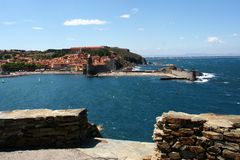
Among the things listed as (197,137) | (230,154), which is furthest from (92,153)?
(230,154)

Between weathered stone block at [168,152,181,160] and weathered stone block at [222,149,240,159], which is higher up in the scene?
weathered stone block at [222,149,240,159]

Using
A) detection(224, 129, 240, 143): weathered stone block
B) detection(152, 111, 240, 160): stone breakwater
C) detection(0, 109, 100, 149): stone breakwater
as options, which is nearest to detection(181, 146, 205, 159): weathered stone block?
detection(152, 111, 240, 160): stone breakwater

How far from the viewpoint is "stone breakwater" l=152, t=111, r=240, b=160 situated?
23.2 ft

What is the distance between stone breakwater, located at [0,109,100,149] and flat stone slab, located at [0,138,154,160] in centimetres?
35

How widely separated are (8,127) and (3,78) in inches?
6224

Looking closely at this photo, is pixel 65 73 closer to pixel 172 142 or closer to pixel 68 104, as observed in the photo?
pixel 68 104

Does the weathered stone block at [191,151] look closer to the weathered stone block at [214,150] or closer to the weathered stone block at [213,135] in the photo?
the weathered stone block at [214,150]

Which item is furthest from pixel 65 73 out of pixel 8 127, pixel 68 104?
pixel 8 127

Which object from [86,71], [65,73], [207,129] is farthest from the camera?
[65,73]

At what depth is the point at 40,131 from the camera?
959 cm

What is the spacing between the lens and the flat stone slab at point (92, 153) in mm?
8805

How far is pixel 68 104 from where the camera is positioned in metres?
72.3

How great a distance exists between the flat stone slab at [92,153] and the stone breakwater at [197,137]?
50.3 inches

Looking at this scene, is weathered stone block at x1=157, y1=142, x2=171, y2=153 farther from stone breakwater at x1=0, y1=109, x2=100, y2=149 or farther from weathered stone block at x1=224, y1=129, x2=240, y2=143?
stone breakwater at x1=0, y1=109, x2=100, y2=149
